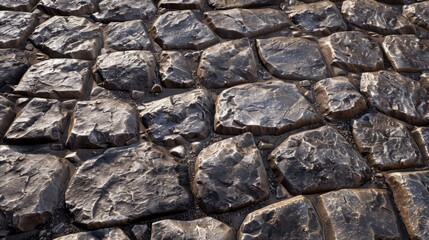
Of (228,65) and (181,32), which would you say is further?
(181,32)

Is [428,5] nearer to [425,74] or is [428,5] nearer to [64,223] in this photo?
[425,74]

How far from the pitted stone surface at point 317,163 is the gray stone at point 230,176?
0.29 ft

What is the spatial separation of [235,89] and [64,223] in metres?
0.93

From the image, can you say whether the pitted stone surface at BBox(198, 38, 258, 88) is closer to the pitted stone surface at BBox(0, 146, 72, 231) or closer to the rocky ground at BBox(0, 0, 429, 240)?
the rocky ground at BBox(0, 0, 429, 240)

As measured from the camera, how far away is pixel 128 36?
7.98ft

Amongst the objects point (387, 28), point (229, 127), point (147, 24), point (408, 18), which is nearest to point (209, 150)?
point (229, 127)

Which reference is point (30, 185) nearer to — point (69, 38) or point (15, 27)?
point (69, 38)

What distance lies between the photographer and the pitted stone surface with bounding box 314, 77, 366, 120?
6.67 feet

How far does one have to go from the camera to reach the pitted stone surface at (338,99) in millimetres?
2033

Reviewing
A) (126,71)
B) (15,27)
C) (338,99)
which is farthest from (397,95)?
(15,27)

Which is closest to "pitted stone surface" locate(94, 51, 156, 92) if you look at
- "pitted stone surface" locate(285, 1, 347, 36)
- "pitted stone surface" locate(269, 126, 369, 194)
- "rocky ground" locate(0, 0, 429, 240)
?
"rocky ground" locate(0, 0, 429, 240)

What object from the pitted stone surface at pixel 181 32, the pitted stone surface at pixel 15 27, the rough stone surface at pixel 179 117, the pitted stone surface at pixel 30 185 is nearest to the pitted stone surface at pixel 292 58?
the pitted stone surface at pixel 181 32

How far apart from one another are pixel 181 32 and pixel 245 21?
35cm

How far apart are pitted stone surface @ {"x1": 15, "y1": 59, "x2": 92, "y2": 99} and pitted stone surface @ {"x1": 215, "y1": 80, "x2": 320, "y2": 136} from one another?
63 centimetres
